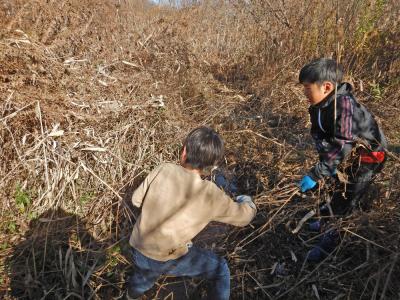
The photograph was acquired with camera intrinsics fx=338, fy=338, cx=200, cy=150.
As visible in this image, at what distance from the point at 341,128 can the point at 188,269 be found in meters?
1.19

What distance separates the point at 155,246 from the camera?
1.68 meters

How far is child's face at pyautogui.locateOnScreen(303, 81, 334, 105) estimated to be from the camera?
205cm

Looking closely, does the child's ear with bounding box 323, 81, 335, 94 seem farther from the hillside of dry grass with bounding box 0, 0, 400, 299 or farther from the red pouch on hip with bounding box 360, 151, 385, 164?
the hillside of dry grass with bounding box 0, 0, 400, 299

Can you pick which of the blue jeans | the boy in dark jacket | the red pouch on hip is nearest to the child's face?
the boy in dark jacket

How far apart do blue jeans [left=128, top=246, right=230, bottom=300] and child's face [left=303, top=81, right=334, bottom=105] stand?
114 cm

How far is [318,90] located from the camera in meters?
2.07

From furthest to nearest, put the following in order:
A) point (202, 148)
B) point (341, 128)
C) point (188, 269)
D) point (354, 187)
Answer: point (354, 187) < point (341, 128) < point (188, 269) < point (202, 148)

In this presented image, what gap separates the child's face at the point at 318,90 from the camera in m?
2.05

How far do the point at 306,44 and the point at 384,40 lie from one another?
3.52 feet

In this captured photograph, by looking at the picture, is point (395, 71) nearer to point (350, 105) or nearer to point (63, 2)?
point (350, 105)

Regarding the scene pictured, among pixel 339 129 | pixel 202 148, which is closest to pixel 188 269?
pixel 202 148

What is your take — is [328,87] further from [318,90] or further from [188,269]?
[188,269]

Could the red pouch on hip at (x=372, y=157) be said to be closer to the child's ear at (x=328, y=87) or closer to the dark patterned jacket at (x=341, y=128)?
the dark patterned jacket at (x=341, y=128)

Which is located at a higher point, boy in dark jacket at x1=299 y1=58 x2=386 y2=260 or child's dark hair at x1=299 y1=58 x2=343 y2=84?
child's dark hair at x1=299 y1=58 x2=343 y2=84
